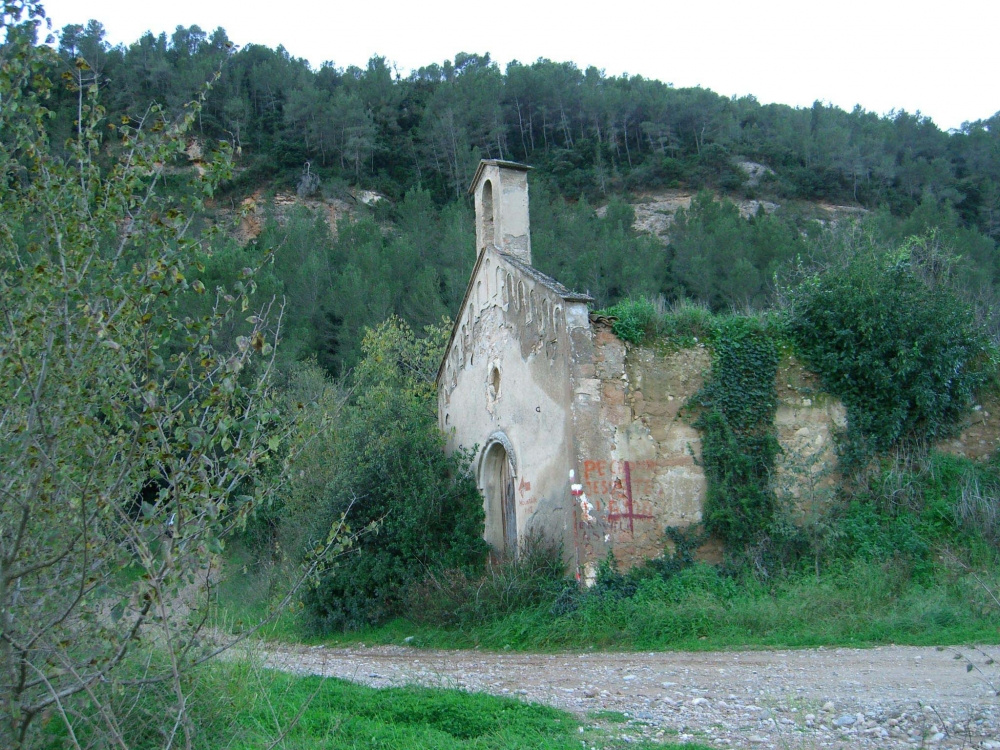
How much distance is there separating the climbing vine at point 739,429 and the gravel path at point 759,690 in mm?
2939

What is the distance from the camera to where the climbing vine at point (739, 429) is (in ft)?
35.8

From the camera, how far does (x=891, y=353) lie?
476 inches

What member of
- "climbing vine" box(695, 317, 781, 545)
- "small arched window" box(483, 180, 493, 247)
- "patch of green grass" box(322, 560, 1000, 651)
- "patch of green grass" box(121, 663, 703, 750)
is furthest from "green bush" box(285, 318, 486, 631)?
"patch of green grass" box(121, 663, 703, 750)

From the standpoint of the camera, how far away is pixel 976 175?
41.7 meters

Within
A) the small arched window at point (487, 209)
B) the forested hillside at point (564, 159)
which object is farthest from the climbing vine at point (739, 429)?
the forested hillside at point (564, 159)

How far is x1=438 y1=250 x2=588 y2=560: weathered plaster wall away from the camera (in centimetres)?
1122

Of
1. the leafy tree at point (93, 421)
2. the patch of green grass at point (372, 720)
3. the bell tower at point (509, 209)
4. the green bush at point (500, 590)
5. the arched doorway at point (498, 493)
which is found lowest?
the green bush at point (500, 590)

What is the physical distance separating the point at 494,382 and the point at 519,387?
4.06 ft

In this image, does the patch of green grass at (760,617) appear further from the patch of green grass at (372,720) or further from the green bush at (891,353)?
the patch of green grass at (372,720)

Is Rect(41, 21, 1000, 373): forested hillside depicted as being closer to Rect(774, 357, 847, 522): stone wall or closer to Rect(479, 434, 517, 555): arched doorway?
Rect(479, 434, 517, 555): arched doorway

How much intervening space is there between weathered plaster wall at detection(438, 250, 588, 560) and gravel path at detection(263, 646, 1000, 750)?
2.77 metres

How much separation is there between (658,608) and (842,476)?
3.94 meters

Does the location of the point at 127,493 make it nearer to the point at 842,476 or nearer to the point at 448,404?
the point at 842,476

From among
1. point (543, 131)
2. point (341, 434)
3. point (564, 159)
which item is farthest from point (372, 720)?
point (543, 131)
